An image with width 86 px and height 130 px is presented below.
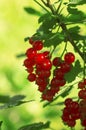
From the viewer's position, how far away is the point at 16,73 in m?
3.95

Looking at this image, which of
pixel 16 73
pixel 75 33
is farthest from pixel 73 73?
pixel 16 73

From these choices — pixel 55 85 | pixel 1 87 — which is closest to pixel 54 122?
pixel 1 87

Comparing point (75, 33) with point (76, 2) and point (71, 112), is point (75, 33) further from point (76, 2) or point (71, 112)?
point (71, 112)

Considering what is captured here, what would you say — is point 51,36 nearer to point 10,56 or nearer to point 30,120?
point 30,120

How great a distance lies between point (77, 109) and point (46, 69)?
19 centimetres

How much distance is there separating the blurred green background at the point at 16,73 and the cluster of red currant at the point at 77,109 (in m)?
1.15

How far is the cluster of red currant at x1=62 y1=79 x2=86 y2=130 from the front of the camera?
73.3 inches

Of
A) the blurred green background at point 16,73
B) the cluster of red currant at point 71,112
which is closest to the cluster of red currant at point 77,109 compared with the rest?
the cluster of red currant at point 71,112

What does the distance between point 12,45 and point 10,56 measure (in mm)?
178

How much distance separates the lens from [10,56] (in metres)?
4.50

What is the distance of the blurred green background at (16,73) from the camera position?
360 cm

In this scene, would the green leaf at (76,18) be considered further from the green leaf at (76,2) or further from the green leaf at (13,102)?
the green leaf at (13,102)

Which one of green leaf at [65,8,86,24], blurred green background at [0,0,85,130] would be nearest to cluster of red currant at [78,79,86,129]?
green leaf at [65,8,86,24]

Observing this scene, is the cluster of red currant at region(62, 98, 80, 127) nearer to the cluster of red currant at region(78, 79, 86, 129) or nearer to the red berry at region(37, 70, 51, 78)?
the cluster of red currant at region(78, 79, 86, 129)
